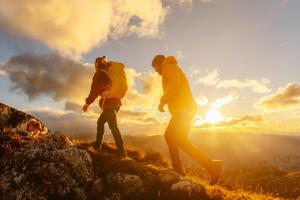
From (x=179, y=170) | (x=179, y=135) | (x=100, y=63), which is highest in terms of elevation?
(x=100, y=63)

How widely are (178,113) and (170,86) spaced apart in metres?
0.83

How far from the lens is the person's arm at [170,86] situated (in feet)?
33.7

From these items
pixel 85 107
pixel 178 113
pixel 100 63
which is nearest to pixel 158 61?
pixel 178 113

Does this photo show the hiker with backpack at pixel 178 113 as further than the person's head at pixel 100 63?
No

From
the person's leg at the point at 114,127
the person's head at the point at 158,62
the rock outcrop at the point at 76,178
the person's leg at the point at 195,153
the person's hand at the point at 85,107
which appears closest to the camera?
the rock outcrop at the point at 76,178

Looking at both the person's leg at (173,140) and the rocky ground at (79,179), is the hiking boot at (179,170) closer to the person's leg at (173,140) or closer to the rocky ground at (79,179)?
the person's leg at (173,140)

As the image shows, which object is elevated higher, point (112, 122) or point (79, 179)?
point (112, 122)

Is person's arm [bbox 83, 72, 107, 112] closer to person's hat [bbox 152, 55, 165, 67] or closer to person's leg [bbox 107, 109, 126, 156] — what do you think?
person's leg [bbox 107, 109, 126, 156]

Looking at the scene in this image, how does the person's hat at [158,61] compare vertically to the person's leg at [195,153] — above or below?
above

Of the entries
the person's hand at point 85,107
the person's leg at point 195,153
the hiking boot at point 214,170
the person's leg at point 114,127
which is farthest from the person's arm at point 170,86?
the person's hand at point 85,107

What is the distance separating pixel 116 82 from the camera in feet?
36.8

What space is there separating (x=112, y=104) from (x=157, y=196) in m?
3.55

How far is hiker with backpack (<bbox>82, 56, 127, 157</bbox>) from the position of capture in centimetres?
1120

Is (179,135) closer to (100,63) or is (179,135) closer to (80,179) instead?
(80,179)
